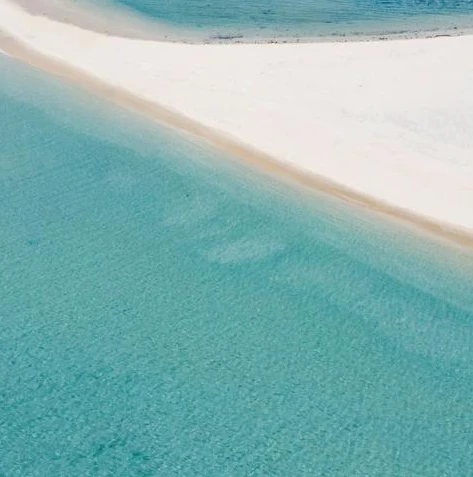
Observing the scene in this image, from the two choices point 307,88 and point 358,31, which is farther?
point 358,31

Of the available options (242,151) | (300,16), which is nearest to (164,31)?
(300,16)

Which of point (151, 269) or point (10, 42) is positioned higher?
point (10, 42)

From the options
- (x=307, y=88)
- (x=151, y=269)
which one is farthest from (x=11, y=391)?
(x=307, y=88)

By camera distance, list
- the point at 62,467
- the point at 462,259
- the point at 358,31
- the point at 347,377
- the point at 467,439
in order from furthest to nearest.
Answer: the point at 358,31 → the point at 462,259 → the point at 347,377 → the point at 467,439 → the point at 62,467

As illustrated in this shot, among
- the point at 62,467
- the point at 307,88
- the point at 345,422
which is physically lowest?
the point at 62,467

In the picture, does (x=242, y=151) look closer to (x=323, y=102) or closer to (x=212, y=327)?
(x=323, y=102)

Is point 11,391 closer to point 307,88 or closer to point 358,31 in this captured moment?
point 307,88

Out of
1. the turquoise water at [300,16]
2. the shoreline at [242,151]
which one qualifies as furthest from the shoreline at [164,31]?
the shoreline at [242,151]

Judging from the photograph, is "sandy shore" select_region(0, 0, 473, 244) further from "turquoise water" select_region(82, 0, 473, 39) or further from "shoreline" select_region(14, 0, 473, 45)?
"turquoise water" select_region(82, 0, 473, 39)
